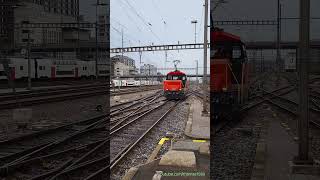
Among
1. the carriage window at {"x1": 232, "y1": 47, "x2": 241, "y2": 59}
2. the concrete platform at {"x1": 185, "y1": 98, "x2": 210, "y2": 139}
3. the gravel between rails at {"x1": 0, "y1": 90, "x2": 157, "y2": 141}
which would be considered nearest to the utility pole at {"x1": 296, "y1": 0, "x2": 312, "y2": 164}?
the concrete platform at {"x1": 185, "y1": 98, "x2": 210, "y2": 139}

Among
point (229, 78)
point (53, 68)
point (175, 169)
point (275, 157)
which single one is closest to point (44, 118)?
point (229, 78)

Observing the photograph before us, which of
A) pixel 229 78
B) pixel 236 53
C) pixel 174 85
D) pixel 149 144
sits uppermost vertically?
pixel 236 53

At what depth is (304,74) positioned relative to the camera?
5531 mm

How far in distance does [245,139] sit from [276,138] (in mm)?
785

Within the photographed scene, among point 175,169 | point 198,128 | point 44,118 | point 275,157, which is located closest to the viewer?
point 175,169

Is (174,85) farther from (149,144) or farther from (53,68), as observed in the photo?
(53,68)

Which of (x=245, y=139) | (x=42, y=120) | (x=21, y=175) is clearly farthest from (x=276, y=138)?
(x=42, y=120)

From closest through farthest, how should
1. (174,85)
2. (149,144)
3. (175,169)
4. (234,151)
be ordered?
1. (175,169)
2. (234,151)
3. (149,144)
4. (174,85)

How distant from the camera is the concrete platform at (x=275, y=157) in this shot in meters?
5.49

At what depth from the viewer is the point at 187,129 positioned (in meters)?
10.9

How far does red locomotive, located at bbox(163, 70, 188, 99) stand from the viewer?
75.8 feet

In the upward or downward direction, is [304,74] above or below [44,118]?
above

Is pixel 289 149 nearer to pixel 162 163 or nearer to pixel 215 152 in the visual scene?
pixel 215 152

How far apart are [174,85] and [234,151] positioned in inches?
627
